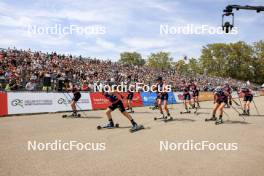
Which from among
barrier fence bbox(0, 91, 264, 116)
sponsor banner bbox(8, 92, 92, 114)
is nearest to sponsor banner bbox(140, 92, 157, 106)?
barrier fence bbox(0, 91, 264, 116)

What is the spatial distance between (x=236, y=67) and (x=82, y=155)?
10306cm

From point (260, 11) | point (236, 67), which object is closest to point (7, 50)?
point (260, 11)

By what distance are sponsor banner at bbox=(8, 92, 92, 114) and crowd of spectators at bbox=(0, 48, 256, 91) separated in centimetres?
129

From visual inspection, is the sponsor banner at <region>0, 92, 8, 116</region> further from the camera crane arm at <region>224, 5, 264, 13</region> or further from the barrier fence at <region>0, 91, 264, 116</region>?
the camera crane arm at <region>224, 5, 264, 13</region>

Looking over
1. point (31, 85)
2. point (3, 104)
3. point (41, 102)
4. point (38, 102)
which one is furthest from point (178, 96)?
point (3, 104)

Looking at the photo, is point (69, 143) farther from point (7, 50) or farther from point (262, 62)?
point (262, 62)

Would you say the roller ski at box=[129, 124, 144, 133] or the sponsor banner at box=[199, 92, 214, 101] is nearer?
the roller ski at box=[129, 124, 144, 133]

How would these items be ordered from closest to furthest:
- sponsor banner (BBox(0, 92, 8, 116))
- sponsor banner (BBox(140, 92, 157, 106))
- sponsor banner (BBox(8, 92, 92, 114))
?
sponsor banner (BBox(0, 92, 8, 116))
sponsor banner (BBox(8, 92, 92, 114))
sponsor banner (BBox(140, 92, 157, 106))

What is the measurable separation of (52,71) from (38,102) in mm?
7236

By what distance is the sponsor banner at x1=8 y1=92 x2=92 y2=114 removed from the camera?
58.5ft

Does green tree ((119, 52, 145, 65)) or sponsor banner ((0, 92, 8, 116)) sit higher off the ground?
green tree ((119, 52, 145, 65))

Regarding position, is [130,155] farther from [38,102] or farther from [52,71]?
[52,71]

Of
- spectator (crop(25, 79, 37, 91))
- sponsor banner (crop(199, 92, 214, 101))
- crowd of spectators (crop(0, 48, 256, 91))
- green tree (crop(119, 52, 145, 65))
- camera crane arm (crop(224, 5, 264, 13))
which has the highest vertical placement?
green tree (crop(119, 52, 145, 65))

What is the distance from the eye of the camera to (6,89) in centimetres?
1886
